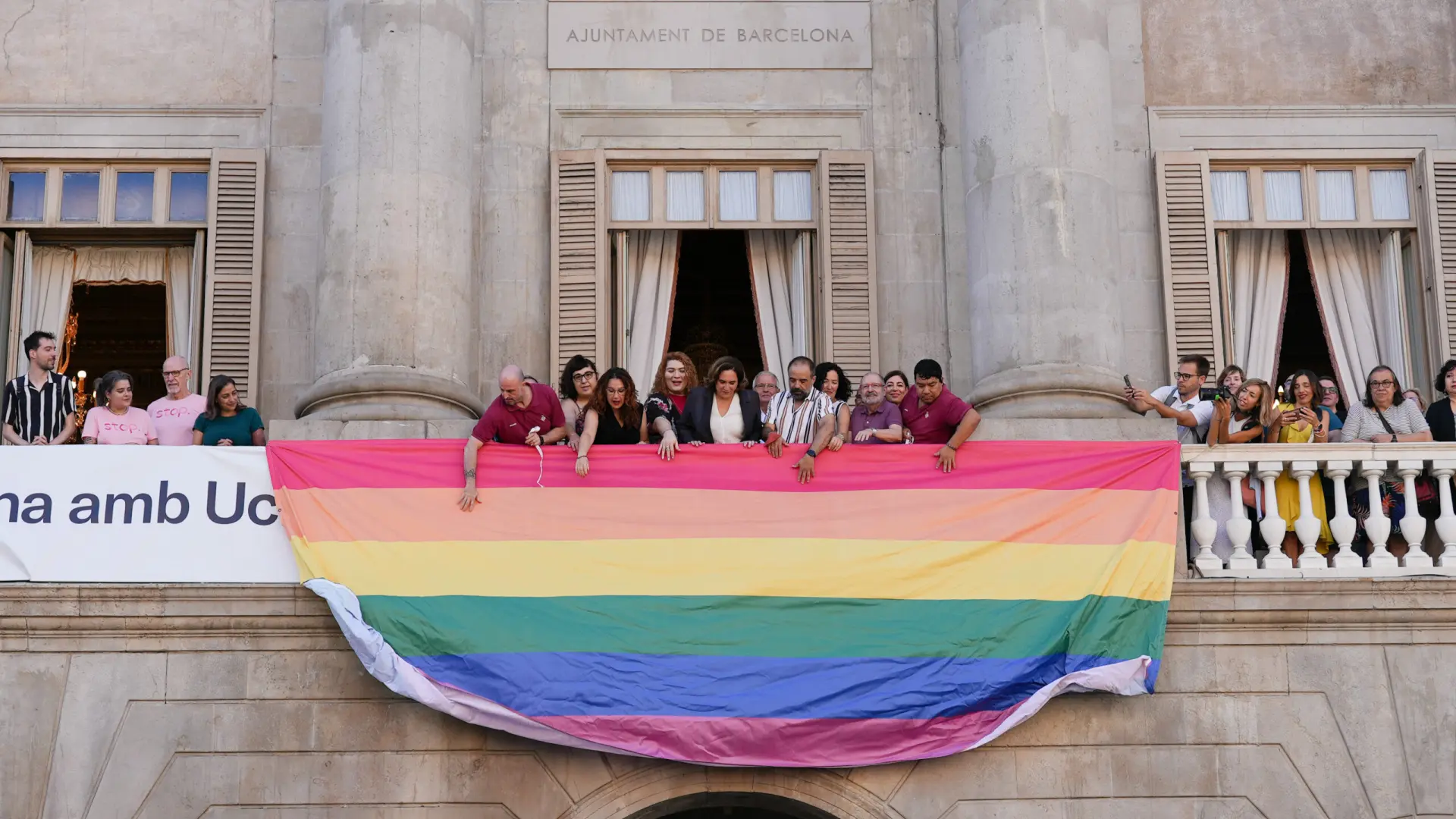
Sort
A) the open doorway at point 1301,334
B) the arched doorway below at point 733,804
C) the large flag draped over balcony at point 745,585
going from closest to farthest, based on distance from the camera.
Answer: the large flag draped over balcony at point 745,585 < the arched doorway below at point 733,804 < the open doorway at point 1301,334

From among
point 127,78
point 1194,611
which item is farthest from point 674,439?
point 127,78

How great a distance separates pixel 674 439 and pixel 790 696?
2.28m

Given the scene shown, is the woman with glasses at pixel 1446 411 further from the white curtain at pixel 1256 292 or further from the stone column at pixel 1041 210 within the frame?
the white curtain at pixel 1256 292

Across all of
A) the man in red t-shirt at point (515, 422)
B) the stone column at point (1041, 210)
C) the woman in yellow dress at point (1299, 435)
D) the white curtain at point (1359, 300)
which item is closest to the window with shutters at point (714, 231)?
the stone column at point (1041, 210)

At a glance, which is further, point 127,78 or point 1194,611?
point 127,78

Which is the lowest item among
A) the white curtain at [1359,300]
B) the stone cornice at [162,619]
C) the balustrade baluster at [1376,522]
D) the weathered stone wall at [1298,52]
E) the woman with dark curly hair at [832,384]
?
the stone cornice at [162,619]

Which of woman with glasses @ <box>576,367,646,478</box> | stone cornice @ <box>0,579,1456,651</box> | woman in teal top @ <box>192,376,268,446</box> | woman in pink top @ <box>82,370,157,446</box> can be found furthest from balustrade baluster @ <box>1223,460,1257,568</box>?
woman in pink top @ <box>82,370,157,446</box>

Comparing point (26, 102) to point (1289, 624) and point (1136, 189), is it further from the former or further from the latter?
point (1289, 624)

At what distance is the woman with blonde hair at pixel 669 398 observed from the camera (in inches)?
628

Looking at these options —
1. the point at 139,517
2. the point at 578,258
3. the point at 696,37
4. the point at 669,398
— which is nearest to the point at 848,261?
the point at 578,258

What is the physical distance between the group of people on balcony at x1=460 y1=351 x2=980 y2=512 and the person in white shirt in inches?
110

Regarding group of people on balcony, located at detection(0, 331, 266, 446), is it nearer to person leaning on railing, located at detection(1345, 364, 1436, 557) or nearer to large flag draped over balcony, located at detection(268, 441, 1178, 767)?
large flag draped over balcony, located at detection(268, 441, 1178, 767)

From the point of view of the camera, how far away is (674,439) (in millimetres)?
15570

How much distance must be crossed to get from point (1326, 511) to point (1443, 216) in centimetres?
493
